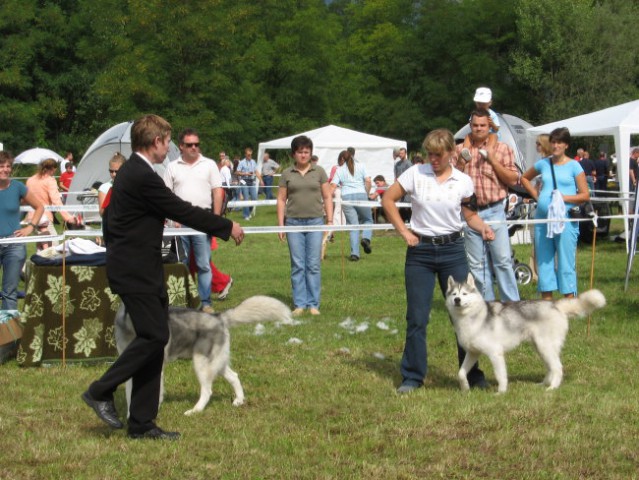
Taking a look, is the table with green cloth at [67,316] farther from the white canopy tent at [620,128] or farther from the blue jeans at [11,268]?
the white canopy tent at [620,128]

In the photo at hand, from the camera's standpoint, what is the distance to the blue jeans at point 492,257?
26.1 feet

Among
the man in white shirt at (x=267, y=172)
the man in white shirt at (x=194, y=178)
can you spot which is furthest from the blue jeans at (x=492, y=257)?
the man in white shirt at (x=267, y=172)

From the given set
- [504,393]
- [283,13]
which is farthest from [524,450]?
[283,13]

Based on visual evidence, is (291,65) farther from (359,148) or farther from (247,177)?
(359,148)

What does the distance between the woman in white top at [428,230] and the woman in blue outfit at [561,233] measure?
213 cm

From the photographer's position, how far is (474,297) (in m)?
6.55

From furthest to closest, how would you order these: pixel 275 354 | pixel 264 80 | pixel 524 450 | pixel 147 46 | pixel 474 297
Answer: pixel 264 80 → pixel 147 46 → pixel 275 354 → pixel 474 297 → pixel 524 450

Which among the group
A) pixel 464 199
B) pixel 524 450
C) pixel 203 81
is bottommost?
pixel 524 450

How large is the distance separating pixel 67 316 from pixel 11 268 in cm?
146

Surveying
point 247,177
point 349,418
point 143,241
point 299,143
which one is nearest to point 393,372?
point 349,418

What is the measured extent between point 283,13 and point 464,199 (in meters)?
51.0

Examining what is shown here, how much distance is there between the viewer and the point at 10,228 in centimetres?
909

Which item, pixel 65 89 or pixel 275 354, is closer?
pixel 275 354

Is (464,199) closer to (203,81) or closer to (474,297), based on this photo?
(474,297)
